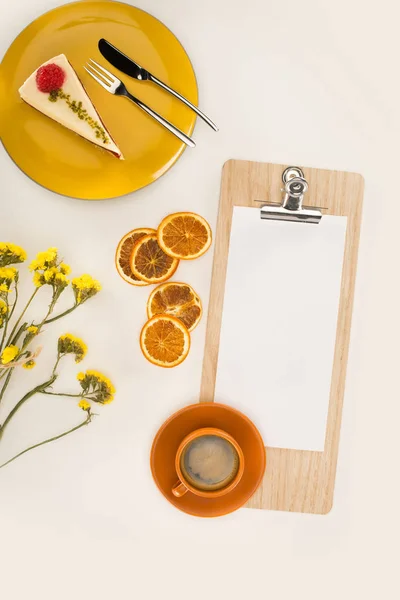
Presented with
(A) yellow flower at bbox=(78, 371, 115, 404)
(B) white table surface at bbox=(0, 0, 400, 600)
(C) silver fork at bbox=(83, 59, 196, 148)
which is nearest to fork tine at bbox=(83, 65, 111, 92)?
(C) silver fork at bbox=(83, 59, 196, 148)

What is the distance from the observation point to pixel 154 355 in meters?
0.94

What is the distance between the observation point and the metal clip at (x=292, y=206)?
906 mm

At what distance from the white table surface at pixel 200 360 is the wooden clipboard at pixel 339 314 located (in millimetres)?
21

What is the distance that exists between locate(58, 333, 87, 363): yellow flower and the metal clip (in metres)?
0.41

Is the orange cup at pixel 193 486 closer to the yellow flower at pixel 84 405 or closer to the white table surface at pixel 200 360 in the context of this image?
the white table surface at pixel 200 360

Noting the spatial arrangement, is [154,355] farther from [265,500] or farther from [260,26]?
[260,26]

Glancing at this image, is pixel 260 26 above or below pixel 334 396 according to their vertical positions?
above

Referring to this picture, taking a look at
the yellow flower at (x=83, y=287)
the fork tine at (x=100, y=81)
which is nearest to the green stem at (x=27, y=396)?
the yellow flower at (x=83, y=287)

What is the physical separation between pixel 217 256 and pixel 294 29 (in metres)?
0.45

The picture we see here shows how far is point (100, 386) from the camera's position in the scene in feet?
2.94

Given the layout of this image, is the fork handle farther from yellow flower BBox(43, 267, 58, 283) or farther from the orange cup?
the orange cup

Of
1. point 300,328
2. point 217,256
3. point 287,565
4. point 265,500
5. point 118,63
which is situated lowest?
point 287,565

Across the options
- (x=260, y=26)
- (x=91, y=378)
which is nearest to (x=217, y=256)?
(x=91, y=378)

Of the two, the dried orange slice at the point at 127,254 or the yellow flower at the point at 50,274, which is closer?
the yellow flower at the point at 50,274
